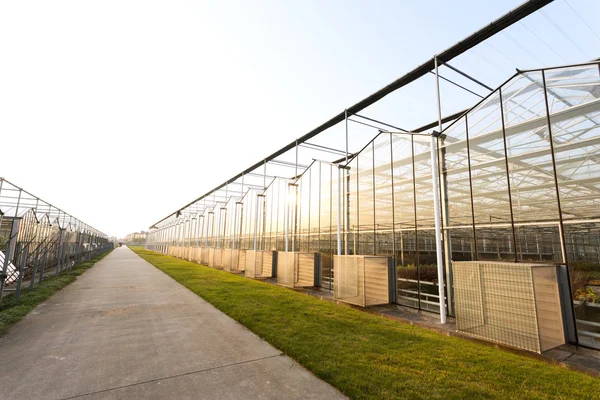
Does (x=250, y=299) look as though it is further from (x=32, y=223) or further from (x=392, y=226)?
(x=32, y=223)

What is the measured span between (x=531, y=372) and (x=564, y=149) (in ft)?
18.2

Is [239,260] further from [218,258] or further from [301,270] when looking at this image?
[301,270]

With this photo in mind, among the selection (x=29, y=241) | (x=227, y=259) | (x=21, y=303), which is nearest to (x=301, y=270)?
(x=21, y=303)

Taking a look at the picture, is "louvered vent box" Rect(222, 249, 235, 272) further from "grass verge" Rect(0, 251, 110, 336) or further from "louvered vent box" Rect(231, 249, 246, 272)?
"grass verge" Rect(0, 251, 110, 336)

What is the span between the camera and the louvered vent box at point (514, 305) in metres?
5.25

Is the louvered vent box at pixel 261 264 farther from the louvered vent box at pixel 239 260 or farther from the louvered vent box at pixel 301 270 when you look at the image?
the louvered vent box at pixel 301 270

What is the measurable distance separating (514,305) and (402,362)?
2778 mm

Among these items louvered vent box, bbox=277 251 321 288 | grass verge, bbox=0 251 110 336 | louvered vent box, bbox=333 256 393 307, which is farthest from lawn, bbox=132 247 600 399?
grass verge, bbox=0 251 110 336

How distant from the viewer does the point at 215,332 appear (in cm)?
645

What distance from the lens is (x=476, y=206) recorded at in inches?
459

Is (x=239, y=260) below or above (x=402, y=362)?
above

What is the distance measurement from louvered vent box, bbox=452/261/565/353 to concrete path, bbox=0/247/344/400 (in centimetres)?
413

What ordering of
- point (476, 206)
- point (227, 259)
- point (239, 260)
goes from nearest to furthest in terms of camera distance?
point (476, 206), point (239, 260), point (227, 259)

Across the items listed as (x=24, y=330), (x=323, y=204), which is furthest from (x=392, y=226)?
(x=24, y=330)
